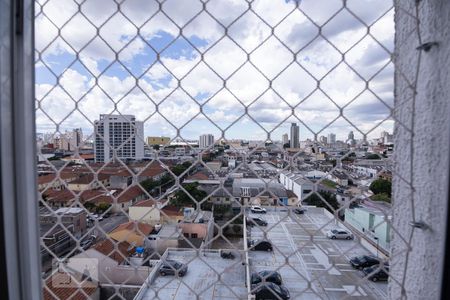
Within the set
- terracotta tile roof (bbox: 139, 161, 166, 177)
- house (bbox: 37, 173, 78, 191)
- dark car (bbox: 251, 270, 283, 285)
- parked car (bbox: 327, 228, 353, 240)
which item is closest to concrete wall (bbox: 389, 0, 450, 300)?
parked car (bbox: 327, 228, 353, 240)

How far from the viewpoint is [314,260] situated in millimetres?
659

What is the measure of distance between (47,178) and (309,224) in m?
0.63

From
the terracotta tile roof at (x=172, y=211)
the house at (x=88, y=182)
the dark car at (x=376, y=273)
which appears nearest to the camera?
the dark car at (x=376, y=273)

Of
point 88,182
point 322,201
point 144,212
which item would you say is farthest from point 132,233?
point 322,201

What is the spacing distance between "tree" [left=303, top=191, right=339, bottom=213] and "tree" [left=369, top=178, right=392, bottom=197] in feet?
0.26

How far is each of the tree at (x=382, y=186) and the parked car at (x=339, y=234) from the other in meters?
0.11

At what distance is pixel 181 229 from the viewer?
0.66 meters

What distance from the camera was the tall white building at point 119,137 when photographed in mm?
612

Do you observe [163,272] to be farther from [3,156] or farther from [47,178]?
[3,156]

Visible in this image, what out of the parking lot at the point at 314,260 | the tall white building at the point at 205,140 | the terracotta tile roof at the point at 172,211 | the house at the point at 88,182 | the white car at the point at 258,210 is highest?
the tall white building at the point at 205,140

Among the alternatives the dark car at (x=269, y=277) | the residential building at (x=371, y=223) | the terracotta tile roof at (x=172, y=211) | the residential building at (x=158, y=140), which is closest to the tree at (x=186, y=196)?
the terracotta tile roof at (x=172, y=211)

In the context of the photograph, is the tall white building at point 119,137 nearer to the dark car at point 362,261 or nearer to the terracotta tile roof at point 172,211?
the terracotta tile roof at point 172,211

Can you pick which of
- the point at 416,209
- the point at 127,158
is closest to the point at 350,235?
the point at 416,209

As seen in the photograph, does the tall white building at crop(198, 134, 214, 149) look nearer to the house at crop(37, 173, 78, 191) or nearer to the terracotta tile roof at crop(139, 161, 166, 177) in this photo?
the terracotta tile roof at crop(139, 161, 166, 177)
